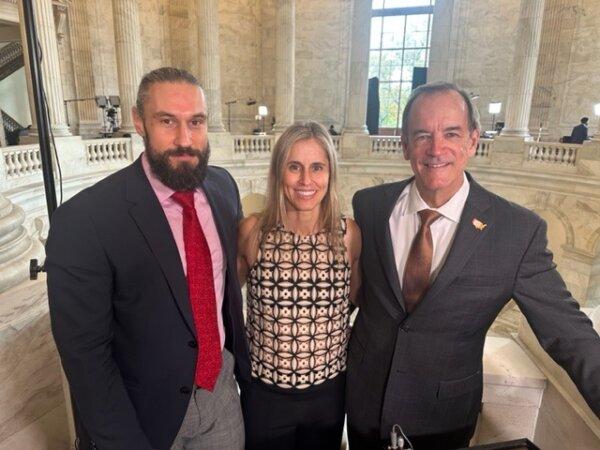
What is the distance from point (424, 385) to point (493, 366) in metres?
0.69

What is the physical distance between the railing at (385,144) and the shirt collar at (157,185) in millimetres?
14686

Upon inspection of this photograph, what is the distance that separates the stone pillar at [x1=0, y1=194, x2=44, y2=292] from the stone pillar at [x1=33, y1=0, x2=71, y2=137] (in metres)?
8.93

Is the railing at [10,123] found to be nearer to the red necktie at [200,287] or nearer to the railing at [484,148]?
the railing at [484,148]

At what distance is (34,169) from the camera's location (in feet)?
29.9

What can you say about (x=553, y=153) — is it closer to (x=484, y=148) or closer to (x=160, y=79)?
(x=484, y=148)

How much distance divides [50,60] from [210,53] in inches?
212

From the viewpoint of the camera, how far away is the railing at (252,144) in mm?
15273

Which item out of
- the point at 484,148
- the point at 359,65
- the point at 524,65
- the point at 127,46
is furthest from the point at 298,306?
the point at 359,65

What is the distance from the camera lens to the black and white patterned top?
224cm

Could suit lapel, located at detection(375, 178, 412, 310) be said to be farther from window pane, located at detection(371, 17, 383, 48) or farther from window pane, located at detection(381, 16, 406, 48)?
window pane, located at detection(371, 17, 383, 48)

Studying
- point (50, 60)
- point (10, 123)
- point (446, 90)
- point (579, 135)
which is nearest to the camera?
point (446, 90)

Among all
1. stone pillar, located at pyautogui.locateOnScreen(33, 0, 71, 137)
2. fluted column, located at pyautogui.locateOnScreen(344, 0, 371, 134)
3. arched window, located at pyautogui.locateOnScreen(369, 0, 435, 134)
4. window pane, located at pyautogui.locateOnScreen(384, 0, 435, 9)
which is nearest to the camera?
stone pillar, located at pyautogui.locateOnScreen(33, 0, 71, 137)

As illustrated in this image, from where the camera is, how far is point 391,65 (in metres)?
23.1

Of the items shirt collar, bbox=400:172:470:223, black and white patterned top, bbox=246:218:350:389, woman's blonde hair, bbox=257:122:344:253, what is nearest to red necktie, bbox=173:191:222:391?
black and white patterned top, bbox=246:218:350:389
